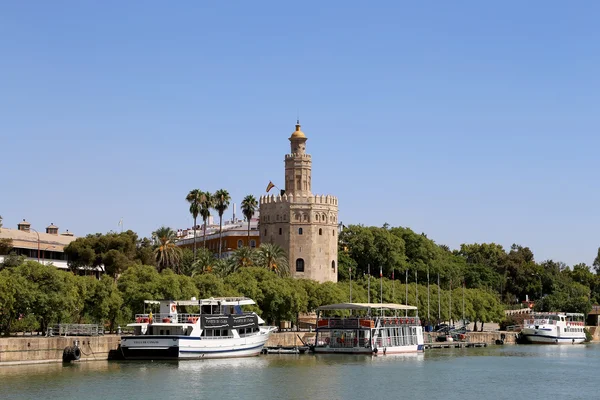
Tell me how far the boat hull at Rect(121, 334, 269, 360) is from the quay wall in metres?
1.52

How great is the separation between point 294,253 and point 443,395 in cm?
6698

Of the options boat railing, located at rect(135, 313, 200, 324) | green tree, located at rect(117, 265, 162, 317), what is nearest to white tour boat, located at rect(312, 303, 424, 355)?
green tree, located at rect(117, 265, 162, 317)

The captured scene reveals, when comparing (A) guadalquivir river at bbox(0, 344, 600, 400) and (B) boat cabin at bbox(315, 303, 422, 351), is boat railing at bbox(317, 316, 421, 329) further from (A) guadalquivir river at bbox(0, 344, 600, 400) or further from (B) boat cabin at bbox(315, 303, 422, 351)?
(A) guadalquivir river at bbox(0, 344, 600, 400)

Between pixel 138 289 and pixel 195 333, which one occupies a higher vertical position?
pixel 138 289

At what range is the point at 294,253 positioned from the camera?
408 feet

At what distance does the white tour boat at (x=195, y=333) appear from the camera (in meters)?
69.0

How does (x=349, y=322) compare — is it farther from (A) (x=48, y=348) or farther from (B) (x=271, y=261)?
(B) (x=271, y=261)

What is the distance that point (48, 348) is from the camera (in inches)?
2537

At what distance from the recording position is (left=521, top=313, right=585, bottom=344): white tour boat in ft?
400

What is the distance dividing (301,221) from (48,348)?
207 ft

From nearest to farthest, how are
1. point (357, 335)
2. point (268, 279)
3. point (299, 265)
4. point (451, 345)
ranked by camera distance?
point (357, 335), point (268, 279), point (451, 345), point (299, 265)

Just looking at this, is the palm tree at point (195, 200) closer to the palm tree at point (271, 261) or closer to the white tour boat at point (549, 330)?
the palm tree at point (271, 261)

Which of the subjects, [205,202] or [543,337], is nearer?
[205,202]

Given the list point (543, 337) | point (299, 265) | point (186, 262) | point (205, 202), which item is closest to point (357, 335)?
point (205, 202)
